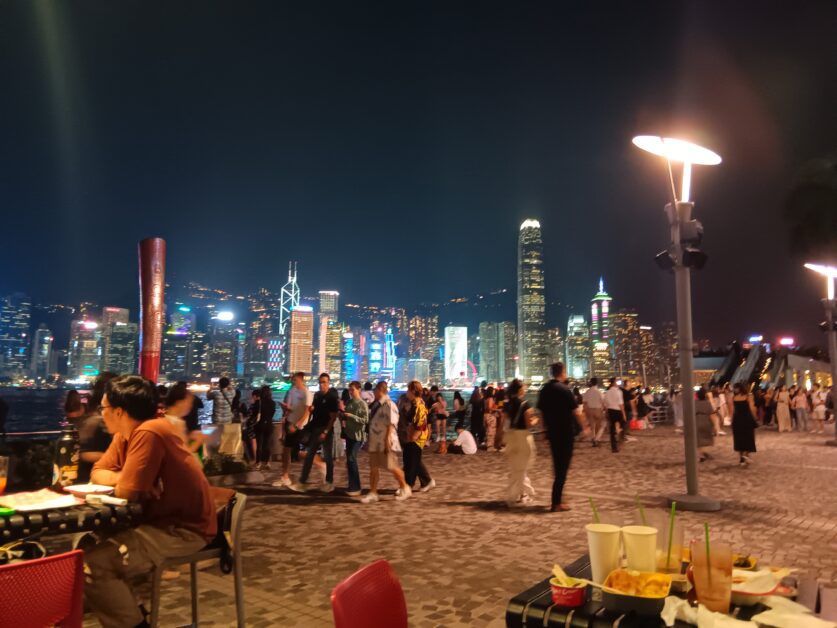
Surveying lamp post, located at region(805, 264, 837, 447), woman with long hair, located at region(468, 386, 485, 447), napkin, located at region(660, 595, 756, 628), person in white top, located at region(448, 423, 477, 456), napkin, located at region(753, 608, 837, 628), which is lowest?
person in white top, located at region(448, 423, 477, 456)

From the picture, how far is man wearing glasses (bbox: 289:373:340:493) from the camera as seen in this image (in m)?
10.0

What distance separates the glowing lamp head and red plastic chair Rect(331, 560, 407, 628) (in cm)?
811

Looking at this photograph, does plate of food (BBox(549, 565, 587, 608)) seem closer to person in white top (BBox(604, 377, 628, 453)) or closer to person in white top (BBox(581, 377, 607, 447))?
person in white top (BBox(604, 377, 628, 453))

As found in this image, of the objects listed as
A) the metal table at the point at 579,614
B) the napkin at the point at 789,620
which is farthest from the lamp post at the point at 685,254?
the napkin at the point at 789,620

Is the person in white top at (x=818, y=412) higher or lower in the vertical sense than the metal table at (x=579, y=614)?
lower

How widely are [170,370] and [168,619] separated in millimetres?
128489

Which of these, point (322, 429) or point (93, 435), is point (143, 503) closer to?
point (93, 435)

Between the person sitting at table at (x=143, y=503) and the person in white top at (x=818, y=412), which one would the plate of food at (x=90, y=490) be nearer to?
the person sitting at table at (x=143, y=503)

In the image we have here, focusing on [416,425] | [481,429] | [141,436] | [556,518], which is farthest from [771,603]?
[481,429]

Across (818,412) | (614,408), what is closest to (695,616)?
(614,408)

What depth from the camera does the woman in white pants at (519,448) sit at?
341 inches

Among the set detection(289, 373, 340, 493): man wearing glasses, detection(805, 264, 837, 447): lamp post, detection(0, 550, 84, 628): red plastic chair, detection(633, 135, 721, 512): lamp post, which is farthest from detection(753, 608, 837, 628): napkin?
detection(805, 264, 837, 447): lamp post

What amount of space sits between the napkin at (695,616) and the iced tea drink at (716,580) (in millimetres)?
37

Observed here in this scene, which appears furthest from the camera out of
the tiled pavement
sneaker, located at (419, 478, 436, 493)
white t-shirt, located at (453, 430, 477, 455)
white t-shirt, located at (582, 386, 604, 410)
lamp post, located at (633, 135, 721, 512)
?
white t-shirt, located at (582, 386, 604, 410)
